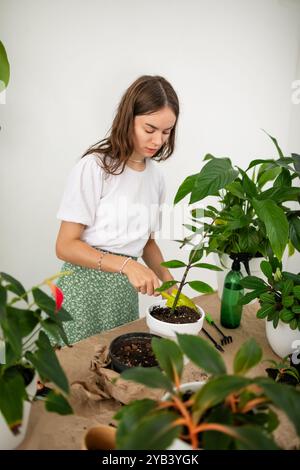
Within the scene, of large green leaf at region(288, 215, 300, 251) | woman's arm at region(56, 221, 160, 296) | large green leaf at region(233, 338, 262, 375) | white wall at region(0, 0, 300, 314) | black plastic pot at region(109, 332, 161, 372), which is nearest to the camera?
large green leaf at region(233, 338, 262, 375)

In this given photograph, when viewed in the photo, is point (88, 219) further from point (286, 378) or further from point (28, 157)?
point (286, 378)

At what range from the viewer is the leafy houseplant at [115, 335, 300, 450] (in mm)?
430

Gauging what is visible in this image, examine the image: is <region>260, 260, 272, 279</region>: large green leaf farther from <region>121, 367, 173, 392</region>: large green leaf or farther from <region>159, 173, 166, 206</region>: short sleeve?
<region>159, 173, 166, 206</region>: short sleeve

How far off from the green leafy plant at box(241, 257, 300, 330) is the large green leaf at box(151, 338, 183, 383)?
1.67 ft

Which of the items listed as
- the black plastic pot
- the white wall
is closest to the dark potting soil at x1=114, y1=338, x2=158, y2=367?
the black plastic pot

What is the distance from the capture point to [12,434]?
2.10 ft

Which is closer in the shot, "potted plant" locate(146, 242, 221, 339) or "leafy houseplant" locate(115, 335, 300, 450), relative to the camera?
"leafy houseplant" locate(115, 335, 300, 450)

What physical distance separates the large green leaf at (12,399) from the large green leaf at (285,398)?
35 cm

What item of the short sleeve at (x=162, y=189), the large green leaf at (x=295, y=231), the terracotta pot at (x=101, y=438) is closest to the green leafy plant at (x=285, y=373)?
the large green leaf at (x=295, y=231)

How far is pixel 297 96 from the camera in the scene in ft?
8.80

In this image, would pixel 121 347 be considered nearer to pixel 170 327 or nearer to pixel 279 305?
pixel 170 327

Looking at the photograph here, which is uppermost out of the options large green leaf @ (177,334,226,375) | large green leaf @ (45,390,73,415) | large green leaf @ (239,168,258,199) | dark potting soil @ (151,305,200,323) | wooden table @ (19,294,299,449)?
large green leaf @ (239,168,258,199)

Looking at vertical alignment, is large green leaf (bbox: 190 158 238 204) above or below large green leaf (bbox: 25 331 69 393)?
above
